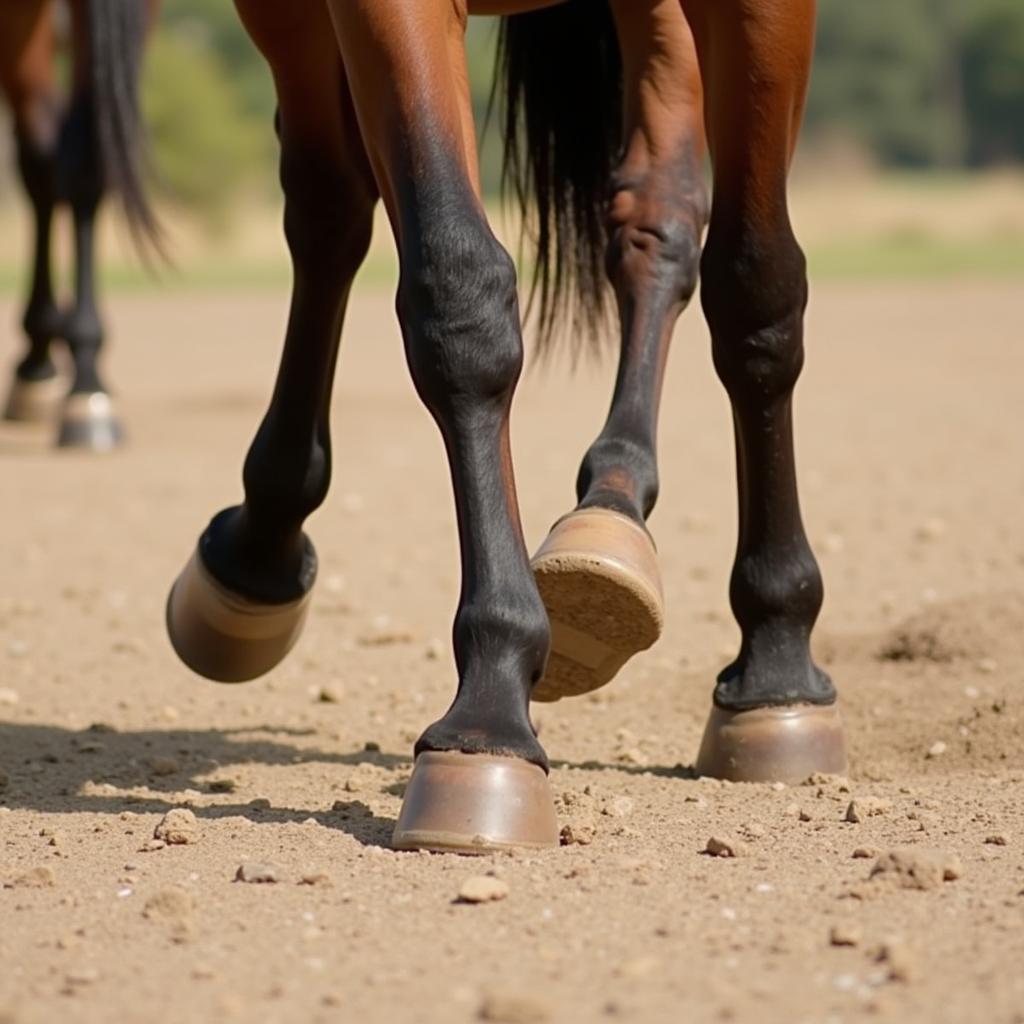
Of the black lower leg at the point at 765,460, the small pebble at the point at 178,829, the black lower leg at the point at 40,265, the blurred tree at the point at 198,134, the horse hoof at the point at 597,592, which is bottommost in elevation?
the small pebble at the point at 178,829

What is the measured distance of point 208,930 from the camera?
2143 millimetres

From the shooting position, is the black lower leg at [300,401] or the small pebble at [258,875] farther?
the black lower leg at [300,401]

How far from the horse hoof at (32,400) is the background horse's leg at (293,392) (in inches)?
214

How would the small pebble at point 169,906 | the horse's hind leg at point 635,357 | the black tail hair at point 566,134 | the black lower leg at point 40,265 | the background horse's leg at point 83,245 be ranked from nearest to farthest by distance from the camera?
the small pebble at point 169,906 < the horse's hind leg at point 635,357 < the black tail hair at point 566,134 < the background horse's leg at point 83,245 < the black lower leg at point 40,265

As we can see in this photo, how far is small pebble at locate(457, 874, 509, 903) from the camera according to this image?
7.20 ft

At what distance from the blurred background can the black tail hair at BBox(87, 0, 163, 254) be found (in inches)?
4.2

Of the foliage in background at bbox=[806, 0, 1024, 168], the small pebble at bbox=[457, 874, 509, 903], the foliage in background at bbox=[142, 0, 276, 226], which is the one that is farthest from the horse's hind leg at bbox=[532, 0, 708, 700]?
the foliage in background at bbox=[806, 0, 1024, 168]

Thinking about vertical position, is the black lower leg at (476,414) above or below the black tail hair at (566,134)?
below

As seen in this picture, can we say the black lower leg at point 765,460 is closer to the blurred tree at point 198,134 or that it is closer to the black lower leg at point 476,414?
the black lower leg at point 476,414

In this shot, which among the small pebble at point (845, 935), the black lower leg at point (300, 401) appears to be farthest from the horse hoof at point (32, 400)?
the small pebble at point (845, 935)

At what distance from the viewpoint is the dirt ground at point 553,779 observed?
6.43ft

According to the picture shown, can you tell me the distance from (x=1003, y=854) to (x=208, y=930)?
1.00m

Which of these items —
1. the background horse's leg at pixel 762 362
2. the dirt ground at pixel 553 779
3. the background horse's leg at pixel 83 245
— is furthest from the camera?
the background horse's leg at pixel 83 245

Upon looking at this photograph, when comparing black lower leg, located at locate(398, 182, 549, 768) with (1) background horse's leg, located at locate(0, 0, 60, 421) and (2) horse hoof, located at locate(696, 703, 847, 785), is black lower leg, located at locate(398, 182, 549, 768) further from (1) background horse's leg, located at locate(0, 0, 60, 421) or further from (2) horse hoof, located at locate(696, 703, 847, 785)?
(1) background horse's leg, located at locate(0, 0, 60, 421)
